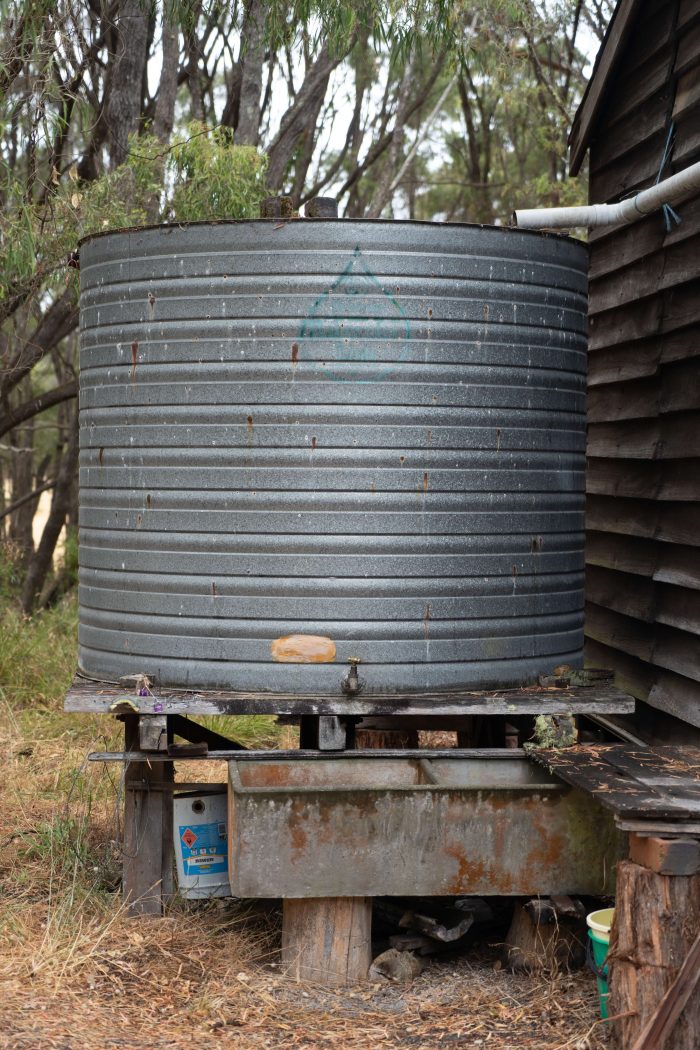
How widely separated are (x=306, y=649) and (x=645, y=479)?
2.39 metres

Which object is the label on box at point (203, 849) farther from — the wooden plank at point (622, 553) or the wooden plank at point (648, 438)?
the wooden plank at point (648, 438)

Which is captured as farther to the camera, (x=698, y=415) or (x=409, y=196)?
(x=409, y=196)

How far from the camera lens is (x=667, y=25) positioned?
20.5 feet

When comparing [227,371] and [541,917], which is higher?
[227,371]

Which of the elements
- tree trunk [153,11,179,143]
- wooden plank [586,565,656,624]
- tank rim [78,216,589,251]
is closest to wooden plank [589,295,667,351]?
wooden plank [586,565,656,624]

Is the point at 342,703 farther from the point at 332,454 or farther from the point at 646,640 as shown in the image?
the point at 646,640

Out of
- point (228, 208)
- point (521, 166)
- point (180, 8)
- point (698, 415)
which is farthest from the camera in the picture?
point (521, 166)

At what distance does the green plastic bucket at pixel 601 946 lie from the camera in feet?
13.3

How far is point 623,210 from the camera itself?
6.06 meters

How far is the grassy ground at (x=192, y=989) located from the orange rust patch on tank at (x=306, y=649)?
114 centimetres

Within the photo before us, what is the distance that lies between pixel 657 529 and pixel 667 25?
8.43 ft

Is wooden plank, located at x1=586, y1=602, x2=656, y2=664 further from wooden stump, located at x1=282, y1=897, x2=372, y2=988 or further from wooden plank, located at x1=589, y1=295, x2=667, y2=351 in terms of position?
wooden stump, located at x1=282, y1=897, x2=372, y2=988

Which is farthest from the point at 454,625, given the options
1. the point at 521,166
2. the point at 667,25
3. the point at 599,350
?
the point at 521,166

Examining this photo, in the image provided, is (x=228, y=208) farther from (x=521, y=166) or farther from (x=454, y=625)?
(x=521, y=166)
